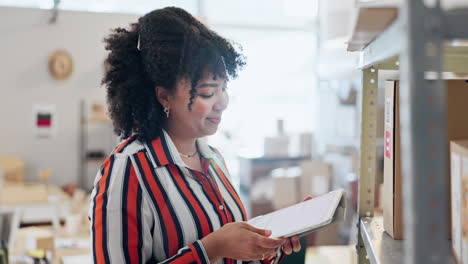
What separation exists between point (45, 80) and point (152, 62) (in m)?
5.16

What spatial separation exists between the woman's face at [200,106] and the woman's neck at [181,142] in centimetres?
2

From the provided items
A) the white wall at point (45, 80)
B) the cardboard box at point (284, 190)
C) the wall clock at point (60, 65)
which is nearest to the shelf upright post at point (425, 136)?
the cardboard box at point (284, 190)

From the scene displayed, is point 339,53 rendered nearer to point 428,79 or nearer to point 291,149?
point 291,149

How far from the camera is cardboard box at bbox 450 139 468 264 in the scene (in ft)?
2.83

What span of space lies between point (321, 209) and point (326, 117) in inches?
201

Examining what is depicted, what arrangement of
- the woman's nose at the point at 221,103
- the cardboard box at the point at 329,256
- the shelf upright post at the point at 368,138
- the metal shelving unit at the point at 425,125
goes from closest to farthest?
the metal shelving unit at the point at 425,125 → the shelf upright post at the point at 368,138 → the woman's nose at the point at 221,103 → the cardboard box at the point at 329,256

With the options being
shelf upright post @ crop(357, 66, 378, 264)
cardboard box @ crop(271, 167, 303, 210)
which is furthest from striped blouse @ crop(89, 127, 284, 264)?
cardboard box @ crop(271, 167, 303, 210)

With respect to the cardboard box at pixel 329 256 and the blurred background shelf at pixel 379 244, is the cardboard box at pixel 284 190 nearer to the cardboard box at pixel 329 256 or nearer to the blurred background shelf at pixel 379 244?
the cardboard box at pixel 329 256

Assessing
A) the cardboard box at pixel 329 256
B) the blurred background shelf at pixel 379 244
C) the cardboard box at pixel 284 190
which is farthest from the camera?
the cardboard box at pixel 284 190

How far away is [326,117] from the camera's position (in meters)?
6.20

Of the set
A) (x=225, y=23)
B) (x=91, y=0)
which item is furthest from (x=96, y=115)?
(x=225, y=23)

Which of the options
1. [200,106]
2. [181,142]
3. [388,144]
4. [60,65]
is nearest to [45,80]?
[60,65]

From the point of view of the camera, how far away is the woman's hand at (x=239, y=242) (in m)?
1.25

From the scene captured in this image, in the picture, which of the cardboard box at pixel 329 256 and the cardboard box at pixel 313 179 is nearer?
the cardboard box at pixel 329 256
